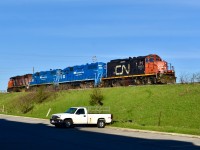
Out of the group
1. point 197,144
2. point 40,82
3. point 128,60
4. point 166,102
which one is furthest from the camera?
point 40,82

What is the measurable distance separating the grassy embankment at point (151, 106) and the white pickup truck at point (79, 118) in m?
1.36

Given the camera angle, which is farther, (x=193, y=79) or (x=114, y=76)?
(x=114, y=76)

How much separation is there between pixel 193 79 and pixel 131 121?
10.8 meters

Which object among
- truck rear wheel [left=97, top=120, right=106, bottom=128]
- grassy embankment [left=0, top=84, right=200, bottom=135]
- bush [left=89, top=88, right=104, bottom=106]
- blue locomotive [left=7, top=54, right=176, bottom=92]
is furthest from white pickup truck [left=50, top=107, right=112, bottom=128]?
blue locomotive [left=7, top=54, right=176, bottom=92]

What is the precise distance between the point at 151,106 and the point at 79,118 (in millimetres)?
8113

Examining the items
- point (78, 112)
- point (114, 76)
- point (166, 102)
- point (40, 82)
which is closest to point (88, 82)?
point (114, 76)

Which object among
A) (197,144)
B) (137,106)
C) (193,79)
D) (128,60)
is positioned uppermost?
(128,60)

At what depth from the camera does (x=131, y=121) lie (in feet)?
94.6

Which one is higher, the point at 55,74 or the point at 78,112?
the point at 55,74

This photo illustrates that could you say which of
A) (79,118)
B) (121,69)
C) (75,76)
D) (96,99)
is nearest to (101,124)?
(79,118)

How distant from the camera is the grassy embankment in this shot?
85.2 ft

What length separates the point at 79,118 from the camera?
1013 inches

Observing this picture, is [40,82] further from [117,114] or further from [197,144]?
[197,144]

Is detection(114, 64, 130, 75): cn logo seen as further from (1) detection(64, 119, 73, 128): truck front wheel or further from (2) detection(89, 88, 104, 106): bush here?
(1) detection(64, 119, 73, 128): truck front wheel
